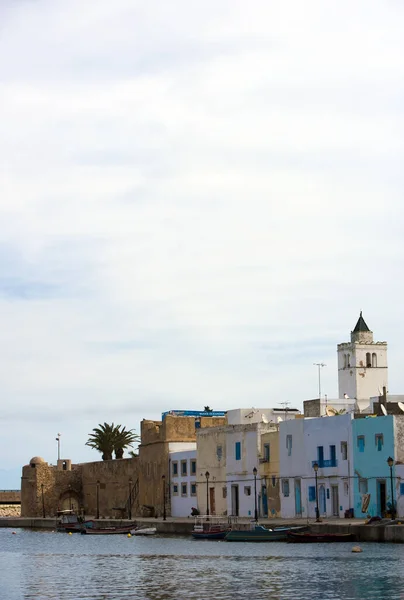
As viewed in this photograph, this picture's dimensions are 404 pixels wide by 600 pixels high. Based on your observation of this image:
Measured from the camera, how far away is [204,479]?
80.5 m

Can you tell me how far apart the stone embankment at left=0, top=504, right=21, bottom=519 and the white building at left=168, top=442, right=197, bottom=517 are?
40726mm

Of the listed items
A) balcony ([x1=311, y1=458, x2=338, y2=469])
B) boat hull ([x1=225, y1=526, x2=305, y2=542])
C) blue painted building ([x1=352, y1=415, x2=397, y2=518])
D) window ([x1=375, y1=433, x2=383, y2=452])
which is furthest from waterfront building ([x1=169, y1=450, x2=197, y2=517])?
boat hull ([x1=225, y1=526, x2=305, y2=542])

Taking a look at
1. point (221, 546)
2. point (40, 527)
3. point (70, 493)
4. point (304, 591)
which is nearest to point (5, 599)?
point (304, 591)

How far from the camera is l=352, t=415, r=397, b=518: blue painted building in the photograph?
62.4 metres

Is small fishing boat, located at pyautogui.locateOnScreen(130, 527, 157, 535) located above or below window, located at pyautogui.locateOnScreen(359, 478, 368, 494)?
below

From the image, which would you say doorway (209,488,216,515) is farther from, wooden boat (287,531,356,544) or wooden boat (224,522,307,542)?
wooden boat (287,531,356,544)

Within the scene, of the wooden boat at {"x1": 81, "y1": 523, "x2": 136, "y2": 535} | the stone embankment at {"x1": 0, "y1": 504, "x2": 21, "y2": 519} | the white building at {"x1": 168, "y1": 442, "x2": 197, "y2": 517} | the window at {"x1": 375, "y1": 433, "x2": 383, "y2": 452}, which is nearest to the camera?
the window at {"x1": 375, "y1": 433, "x2": 383, "y2": 452}

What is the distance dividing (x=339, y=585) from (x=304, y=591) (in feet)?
6.09

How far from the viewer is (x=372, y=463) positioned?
63688 mm

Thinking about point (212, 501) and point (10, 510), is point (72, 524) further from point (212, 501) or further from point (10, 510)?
point (10, 510)

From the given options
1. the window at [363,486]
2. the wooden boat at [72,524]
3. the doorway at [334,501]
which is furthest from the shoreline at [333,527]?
the window at [363,486]

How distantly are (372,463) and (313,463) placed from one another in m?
5.52

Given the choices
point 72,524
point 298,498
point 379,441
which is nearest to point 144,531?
point 298,498

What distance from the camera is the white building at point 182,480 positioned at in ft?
270
